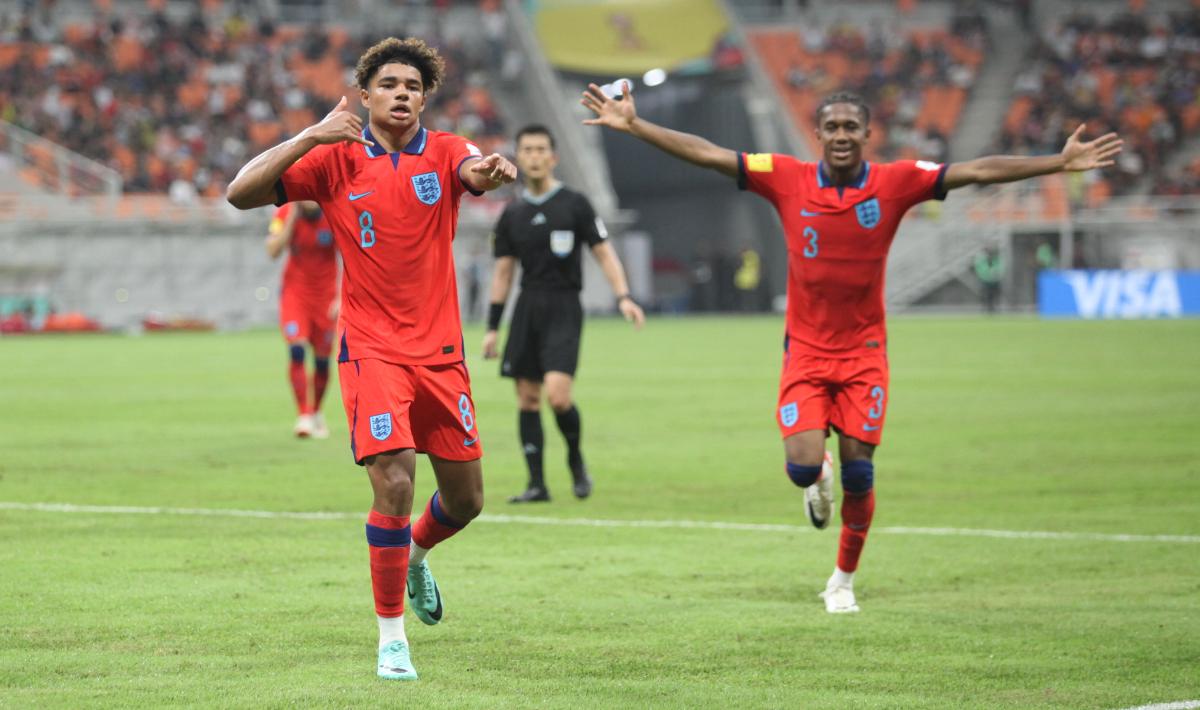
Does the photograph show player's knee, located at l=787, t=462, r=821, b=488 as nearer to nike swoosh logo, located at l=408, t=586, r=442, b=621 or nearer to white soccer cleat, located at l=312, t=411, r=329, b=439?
nike swoosh logo, located at l=408, t=586, r=442, b=621

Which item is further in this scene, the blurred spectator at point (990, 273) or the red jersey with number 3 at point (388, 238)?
the blurred spectator at point (990, 273)

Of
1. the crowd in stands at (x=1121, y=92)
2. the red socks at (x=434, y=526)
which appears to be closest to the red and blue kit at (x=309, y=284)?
the red socks at (x=434, y=526)

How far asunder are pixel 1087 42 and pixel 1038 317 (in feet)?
→ 45.6

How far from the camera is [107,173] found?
43.2m

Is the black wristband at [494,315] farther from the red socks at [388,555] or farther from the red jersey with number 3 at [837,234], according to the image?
the red socks at [388,555]

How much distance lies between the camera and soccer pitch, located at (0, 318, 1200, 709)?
6.23 m

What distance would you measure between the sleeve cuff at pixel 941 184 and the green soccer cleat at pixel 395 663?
3.48 meters

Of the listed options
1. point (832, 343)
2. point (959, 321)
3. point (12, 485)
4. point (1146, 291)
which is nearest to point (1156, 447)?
point (832, 343)

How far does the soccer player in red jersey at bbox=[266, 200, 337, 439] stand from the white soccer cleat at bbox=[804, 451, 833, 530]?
27.7ft

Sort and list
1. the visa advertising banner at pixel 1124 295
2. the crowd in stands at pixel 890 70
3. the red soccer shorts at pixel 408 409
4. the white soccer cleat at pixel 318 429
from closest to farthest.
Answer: the red soccer shorts at pixel 408 409 < the white soccer cleat at pixel 318 429 < the visa advertising banner at pixel 1124 295 < the crowd in stands at pixel 890 70

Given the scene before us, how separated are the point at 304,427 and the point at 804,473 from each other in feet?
29.1

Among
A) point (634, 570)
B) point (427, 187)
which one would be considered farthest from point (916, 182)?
point (427, 187)

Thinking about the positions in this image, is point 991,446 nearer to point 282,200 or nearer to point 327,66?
point 282,200

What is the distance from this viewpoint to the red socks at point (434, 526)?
23.3 feet
